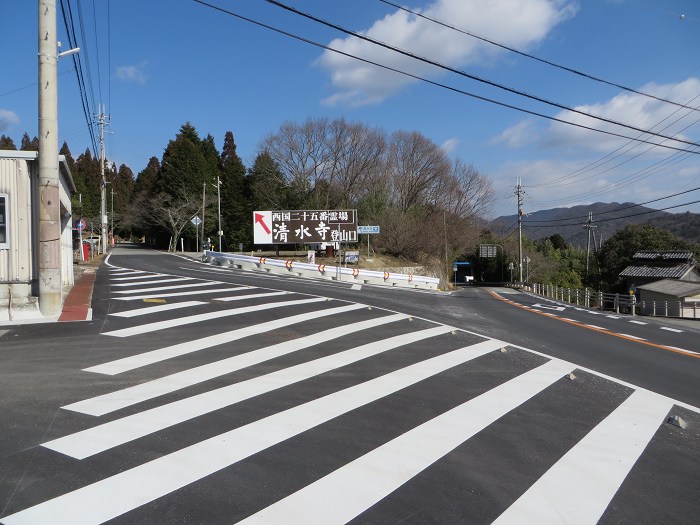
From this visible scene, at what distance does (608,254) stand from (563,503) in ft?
199

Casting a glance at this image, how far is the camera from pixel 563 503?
4.10m

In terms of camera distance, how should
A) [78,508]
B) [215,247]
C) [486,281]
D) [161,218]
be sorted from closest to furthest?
[78,508] → [161,218] → [215,247] → [486,281]

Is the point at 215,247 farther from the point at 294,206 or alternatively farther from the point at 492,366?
the point at 492,366

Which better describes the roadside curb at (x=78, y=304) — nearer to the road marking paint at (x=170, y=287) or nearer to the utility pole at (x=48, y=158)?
the utility pole at (x=48, y=158)

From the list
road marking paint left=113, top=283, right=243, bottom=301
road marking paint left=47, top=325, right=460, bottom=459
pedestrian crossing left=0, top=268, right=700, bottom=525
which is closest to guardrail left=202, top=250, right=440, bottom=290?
road marking paint left=113, top=283, right=243, bottom=301

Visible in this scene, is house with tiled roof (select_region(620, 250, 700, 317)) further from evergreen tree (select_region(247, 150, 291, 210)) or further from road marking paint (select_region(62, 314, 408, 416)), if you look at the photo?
evergreen tree (select_region(247, 150, 291, 210))

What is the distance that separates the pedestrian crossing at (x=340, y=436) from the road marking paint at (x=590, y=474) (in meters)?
0.02

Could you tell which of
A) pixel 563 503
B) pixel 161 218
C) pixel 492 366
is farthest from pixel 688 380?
pixel 161 218

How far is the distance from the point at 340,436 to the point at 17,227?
9.87m

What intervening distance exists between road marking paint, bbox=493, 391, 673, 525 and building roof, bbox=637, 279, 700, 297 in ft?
109

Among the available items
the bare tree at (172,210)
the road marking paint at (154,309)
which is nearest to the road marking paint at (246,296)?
the road marking paint at (154,309)

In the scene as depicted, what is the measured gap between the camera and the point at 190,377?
7.14m

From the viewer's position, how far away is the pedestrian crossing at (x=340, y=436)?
13.0 ft

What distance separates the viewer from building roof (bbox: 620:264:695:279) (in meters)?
41.4
